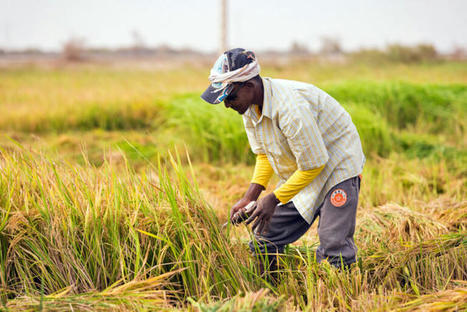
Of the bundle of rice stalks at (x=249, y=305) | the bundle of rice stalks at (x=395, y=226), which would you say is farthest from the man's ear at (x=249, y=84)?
the bundle of rice stalks at (x=395, y=226)

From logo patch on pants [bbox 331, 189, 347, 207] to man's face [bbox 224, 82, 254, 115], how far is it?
1.89ft

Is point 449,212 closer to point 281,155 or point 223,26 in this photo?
point 281,155

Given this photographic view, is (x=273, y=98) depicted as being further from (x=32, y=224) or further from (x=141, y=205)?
(x=32, y=224)

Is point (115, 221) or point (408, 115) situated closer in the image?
point (115, 221)

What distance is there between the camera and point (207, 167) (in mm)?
4633

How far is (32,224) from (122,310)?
671mm

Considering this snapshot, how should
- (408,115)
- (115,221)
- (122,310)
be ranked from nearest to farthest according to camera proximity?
(122,310), (115,221), (408,115)

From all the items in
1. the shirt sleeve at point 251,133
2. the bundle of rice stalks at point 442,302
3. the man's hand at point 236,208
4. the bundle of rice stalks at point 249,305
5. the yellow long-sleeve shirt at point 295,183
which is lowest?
the bundle of rice stalks at point 442,302

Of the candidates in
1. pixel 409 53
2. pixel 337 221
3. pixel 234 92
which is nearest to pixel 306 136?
pixel 234 92

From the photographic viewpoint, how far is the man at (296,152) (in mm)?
1805

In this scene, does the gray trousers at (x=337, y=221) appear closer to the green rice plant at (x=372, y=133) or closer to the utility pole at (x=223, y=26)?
the green rice plant at (x=372, y=133)

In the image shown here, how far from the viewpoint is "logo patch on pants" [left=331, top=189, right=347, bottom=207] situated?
6.56 feet

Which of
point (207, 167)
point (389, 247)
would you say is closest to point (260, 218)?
point (389, 247)

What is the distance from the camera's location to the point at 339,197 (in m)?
2.01
